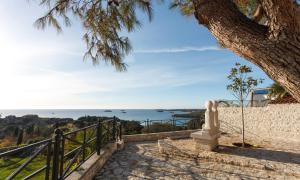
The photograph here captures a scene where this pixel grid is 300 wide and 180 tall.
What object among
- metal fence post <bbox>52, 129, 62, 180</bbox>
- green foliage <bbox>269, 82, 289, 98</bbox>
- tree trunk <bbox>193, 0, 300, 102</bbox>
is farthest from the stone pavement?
green foliage <bbox>269, 82, 289, 98</bbox>

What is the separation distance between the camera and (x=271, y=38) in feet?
5.16

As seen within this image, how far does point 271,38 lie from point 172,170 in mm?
4185

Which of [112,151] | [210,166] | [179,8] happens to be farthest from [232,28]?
[112,151]

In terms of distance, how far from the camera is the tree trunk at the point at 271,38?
1.46m

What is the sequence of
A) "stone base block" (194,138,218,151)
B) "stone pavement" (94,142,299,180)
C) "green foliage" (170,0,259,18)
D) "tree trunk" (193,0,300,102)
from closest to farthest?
1. "tree trunk" (193,0,300,102)
2. "green foliage" (170,0,259,18)
3. "stone pavement" (94,142,299,180)
4. "stone base block" (194,138,218,151)

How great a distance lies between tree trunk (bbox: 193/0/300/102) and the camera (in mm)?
1457

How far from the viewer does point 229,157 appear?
5695mm

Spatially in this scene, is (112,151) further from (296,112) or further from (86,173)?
(296,112)

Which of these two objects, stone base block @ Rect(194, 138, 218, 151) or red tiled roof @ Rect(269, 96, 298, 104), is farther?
red tiled roof @ Rect(269, 96, 298, 104)

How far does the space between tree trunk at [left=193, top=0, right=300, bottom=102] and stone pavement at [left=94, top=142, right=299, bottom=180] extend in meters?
3.56

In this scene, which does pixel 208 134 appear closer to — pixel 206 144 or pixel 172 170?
pixel 206 144

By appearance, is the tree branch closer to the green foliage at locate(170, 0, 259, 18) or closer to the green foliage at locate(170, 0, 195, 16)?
the green foliage at locate(170, 0, 259, 18)

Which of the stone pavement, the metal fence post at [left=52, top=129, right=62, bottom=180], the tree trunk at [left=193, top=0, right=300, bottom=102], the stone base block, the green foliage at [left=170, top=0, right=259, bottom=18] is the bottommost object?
the stone pavement

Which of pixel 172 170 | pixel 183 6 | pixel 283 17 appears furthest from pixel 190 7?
pixel 172 170
